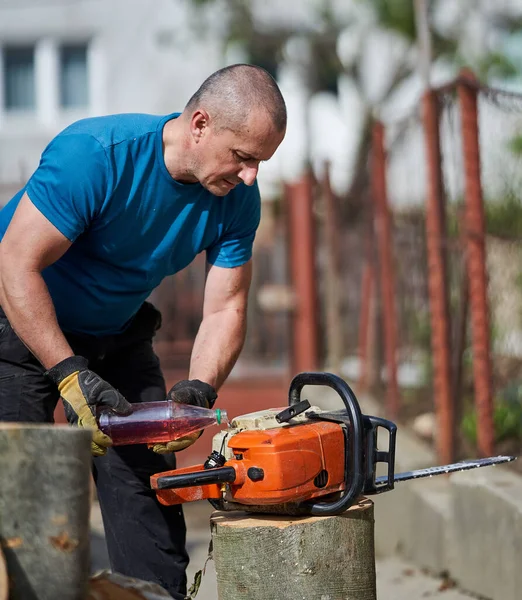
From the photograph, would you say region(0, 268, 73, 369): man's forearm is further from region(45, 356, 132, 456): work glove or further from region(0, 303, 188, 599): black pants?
region(0, 303, 188, 599): black pants

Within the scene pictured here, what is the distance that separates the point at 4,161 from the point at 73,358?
17941 millimetres

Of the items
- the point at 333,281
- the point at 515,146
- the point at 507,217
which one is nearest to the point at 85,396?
the point at 507,217

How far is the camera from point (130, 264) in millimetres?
3367

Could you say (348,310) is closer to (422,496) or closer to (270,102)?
(422,496)

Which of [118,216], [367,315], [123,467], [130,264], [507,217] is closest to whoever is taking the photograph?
[118,216]

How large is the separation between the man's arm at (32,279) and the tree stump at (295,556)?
2.50 feet

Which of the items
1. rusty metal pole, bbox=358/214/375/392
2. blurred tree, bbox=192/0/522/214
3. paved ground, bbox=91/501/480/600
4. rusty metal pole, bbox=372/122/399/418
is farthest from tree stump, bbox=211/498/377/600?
blurred tree, bbox=192/0/522/214

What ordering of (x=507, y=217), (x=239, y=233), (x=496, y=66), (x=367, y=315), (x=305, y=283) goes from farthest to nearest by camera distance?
(x=496, y=66), (x=305, y=283), (x=367, y=315), (x=507, y=217), (x=239, y=233)

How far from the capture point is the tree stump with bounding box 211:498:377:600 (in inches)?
117

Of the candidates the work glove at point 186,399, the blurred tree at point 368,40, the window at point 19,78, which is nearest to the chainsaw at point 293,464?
the work glove at point 186,399

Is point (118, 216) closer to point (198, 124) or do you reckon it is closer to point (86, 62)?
point (198, 124)

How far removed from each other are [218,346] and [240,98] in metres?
0.91

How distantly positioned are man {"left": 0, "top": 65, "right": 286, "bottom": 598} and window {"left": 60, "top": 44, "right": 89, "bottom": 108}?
17347 millimetres

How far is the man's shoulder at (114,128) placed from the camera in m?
3.15
